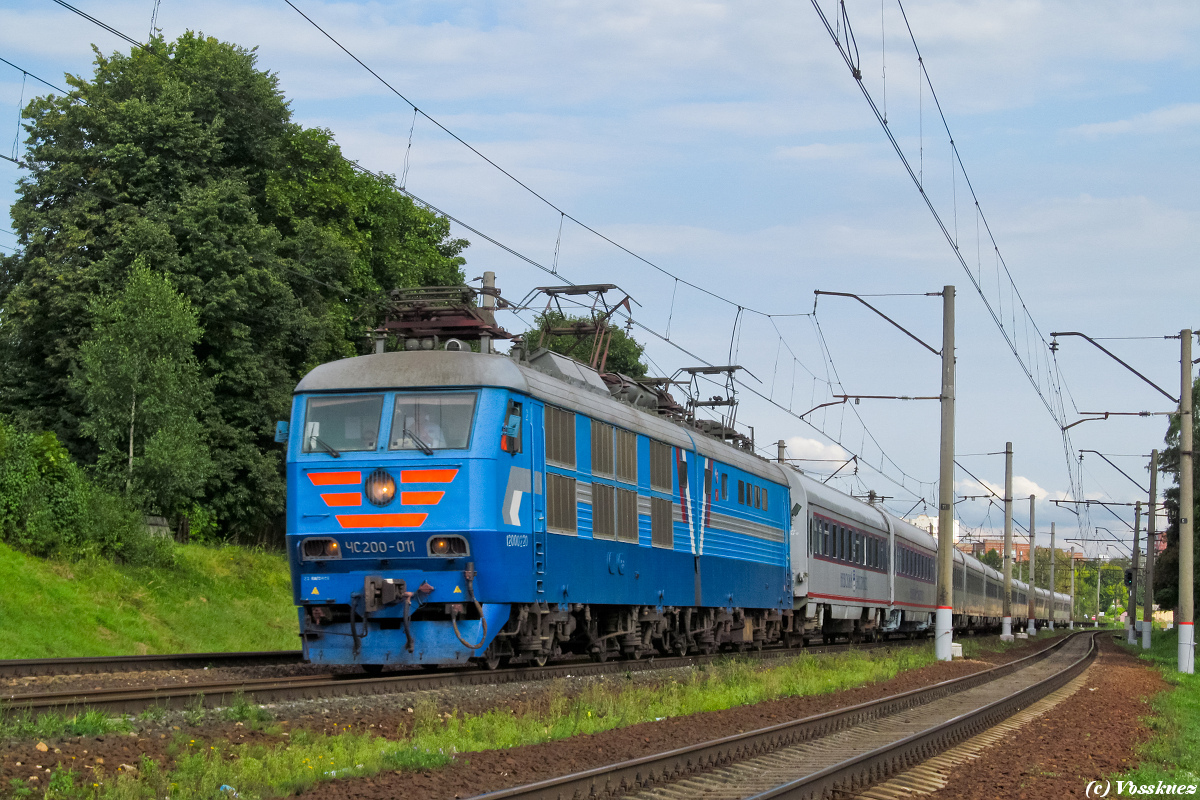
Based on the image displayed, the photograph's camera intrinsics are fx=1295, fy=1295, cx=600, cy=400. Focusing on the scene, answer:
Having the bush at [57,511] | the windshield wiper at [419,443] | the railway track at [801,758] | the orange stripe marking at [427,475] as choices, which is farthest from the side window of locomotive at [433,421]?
the bush at [57,511]

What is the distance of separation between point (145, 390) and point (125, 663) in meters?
14.5

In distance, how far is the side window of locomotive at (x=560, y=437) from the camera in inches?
660

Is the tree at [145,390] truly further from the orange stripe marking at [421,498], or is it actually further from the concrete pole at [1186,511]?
the concrete pole at [1186,511]

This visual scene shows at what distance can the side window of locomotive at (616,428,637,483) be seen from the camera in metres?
19.1

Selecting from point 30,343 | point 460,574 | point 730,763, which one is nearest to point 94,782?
point 730,763

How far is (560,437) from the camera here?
17125mm

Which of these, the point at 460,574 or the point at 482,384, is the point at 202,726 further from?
the point at 482,384

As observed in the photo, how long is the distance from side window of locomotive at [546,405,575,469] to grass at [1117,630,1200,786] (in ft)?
25.2

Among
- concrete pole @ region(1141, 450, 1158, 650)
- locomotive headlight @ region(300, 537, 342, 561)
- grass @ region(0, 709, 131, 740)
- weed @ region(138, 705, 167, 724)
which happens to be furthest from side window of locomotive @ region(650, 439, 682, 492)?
concrete pole @ region(1141, 450, 1158, 650)

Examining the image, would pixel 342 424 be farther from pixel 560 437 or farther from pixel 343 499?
pixel 560 437

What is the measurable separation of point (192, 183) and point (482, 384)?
24.0 metres

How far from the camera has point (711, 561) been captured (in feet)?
76.0

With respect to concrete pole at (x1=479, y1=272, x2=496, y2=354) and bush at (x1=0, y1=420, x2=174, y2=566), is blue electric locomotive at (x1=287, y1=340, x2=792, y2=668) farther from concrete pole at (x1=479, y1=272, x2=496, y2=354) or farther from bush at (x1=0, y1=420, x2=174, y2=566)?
bush at (x1=0, y1=420, x2=174, y2=566)

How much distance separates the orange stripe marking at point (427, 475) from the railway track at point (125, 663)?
4105 millimetres
